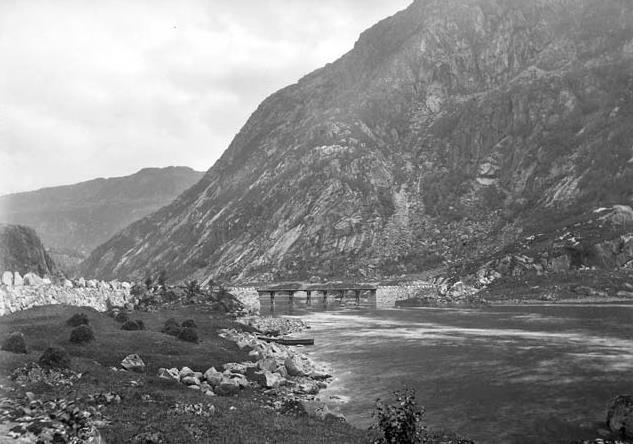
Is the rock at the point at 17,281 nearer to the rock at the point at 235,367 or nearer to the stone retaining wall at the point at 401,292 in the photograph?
the rock at the point at 235,367

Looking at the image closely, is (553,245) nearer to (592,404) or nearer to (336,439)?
(592,404)

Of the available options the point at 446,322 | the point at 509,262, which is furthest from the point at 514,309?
the point at 509,262

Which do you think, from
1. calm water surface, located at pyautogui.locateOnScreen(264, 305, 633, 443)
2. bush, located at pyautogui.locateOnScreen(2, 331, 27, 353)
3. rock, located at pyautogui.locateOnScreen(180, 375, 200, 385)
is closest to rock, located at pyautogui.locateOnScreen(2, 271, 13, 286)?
bush, located at pyautogui.locateOnScreen(2, 331, 27, 353)

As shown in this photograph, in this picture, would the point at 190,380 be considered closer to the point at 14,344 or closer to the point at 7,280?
the point at 14,344

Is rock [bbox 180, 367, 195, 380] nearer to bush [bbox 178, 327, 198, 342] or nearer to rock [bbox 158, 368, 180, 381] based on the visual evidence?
rock [bbox 158, 368, 180, 381]

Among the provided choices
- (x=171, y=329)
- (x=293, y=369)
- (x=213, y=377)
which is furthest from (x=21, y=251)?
(x=213, y=377)

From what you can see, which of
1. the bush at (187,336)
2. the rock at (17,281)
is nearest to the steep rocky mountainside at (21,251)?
the rock at (17,281)
